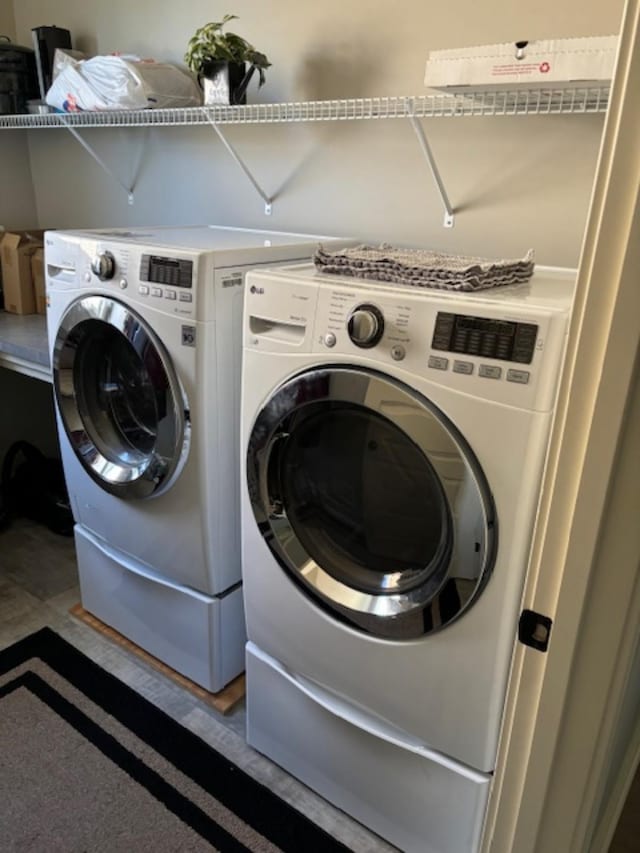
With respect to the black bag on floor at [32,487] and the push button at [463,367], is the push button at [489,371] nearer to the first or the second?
the push button at [463,367]

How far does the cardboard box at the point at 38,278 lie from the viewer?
241 cm

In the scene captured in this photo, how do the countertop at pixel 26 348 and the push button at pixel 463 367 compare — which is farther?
the countertop at pixel 26 348

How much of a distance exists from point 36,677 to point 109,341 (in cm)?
101

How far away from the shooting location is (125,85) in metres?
1.93

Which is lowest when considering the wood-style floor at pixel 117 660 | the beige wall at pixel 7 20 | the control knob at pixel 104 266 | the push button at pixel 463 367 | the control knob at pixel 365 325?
the wood-style floor at pixel 117 660

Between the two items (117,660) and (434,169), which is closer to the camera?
(434,169)

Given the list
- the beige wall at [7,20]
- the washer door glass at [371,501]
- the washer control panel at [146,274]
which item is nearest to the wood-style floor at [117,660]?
the washer door glass at [371,501]

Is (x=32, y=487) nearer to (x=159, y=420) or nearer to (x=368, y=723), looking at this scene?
(x=159, y=420)

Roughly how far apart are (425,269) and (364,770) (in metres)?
1.07

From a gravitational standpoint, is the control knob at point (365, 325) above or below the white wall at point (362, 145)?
below

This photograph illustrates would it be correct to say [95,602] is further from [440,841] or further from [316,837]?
[440,841]

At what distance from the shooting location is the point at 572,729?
724 millimetres

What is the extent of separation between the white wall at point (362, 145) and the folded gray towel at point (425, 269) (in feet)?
1.22

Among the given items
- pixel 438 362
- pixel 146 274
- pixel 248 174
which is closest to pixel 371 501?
pixel 438 362
